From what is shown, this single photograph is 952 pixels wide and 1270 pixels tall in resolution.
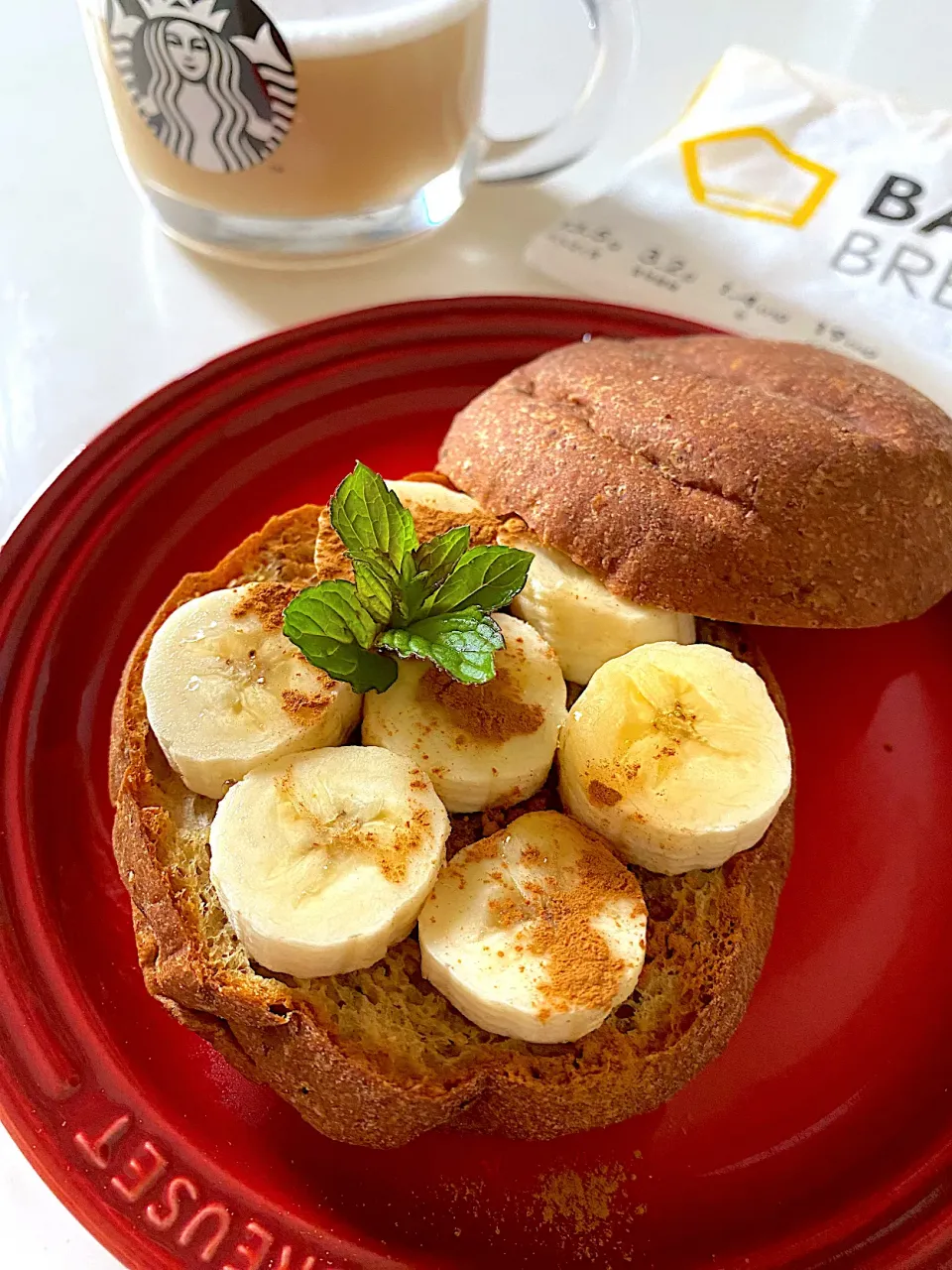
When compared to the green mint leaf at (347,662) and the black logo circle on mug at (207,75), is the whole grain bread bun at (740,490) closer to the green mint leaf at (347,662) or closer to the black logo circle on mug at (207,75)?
the green mint leaf at (347,662)

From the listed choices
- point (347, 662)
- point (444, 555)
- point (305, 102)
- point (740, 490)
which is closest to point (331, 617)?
point (347, 662)

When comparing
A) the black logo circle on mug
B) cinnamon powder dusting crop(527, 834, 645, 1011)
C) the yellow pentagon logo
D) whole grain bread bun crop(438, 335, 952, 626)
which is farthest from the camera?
the yellow pentagon logo

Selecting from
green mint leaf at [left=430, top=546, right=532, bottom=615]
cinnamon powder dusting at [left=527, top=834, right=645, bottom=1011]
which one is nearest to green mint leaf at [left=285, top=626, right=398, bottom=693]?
green mint leaf at [left=430, top=546, right=532, bottom=615]

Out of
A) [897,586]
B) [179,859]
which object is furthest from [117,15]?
[897,586]

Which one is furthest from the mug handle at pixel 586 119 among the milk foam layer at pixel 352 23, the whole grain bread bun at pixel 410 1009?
the whole grain bread bun at pixel 410 1009

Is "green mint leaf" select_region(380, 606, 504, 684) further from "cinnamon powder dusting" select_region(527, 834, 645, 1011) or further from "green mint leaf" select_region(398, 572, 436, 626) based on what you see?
"cinnamon powder dusting" select_region(527, 834, 645, 1011)

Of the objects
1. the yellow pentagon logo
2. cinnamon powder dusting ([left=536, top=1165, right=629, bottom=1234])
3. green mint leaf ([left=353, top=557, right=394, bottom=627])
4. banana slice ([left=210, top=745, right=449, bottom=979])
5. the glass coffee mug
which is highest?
the glass coffee mug
